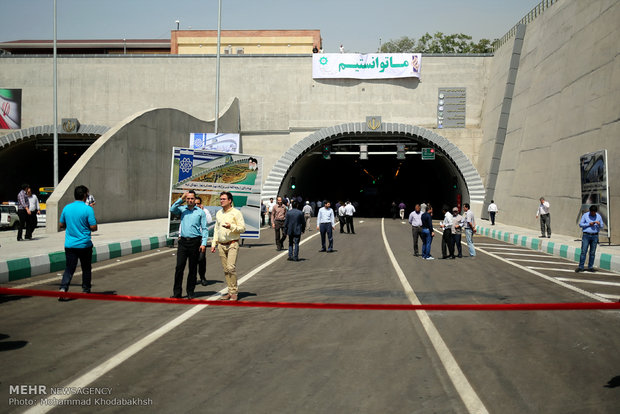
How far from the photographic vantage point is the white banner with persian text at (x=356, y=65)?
166 feet

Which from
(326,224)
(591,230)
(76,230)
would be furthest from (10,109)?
(591,230)

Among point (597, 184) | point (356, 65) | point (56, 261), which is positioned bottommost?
point (56, 261)

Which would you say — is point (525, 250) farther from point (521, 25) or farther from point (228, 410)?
point (521, 25)

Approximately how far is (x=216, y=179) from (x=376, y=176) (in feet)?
209

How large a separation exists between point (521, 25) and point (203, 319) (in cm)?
4270

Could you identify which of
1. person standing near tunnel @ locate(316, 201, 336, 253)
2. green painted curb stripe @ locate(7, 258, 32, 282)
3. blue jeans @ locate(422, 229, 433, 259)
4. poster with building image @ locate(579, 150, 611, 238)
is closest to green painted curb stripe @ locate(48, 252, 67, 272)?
green painted curb stripe @ locate(7, 258, 32, 282)

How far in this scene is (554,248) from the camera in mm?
21141

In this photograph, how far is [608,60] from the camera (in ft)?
83.7

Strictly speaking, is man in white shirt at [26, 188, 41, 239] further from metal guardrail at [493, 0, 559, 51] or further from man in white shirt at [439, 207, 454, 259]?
metal guardrail at [493, 0, 559, 51]

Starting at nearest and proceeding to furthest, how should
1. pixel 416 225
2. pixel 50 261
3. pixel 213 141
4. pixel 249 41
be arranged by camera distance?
pixel 50 261 < pixel 416 225 < pixel 213 141 < pixel 249 41

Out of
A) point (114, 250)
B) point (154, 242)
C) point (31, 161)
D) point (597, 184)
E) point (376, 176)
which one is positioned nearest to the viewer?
point (114, 250)

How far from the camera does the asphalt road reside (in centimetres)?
499

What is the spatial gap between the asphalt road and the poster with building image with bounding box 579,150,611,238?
1009 cm

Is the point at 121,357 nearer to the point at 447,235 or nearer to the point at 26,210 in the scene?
the point at 447,235
